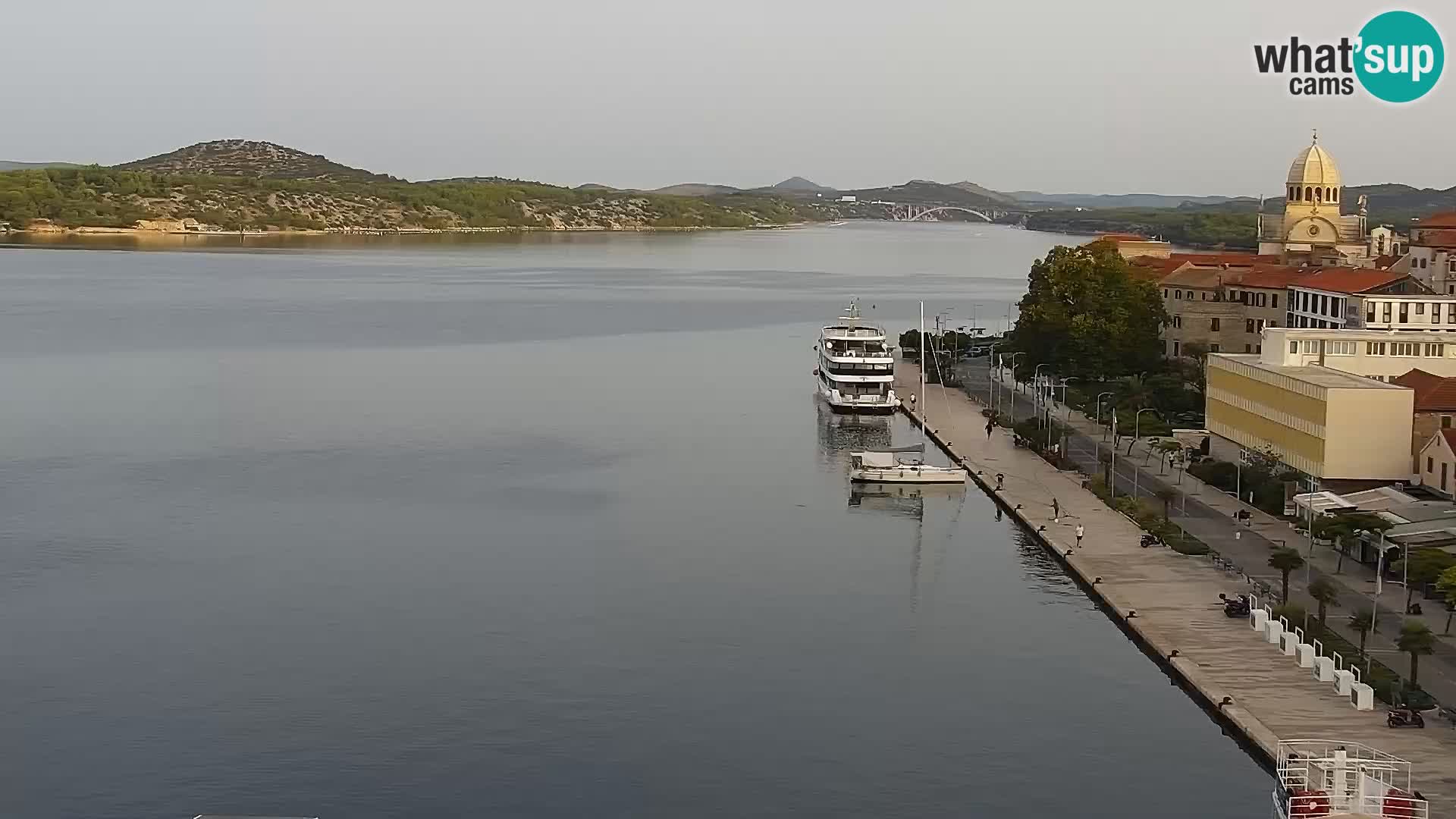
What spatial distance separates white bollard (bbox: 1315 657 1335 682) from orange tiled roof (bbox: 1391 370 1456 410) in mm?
10363

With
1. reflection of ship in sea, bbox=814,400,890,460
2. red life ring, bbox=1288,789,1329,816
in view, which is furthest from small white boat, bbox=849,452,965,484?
red life ring, bbox=1288,789,1329,816

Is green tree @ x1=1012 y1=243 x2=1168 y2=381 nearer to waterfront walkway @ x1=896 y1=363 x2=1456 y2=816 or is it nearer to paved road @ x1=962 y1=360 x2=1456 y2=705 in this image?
paved road @ x1=962 y1=360 x2=1456 y2=705

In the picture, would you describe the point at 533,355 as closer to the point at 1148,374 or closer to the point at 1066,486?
the point at 1148,374

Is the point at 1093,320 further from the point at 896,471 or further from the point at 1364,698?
the point at 1364,698

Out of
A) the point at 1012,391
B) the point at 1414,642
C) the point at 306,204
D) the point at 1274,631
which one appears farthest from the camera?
the point at 306,204

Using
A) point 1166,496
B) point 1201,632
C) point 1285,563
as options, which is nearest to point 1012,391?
point 1166,496

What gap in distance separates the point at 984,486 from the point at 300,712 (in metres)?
14.7

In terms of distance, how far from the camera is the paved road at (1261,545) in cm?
1708

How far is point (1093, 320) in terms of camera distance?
1591 inches

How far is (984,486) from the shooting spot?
94.8 feet

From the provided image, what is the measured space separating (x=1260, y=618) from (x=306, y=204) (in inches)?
5594

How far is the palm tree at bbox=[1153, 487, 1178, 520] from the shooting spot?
24828 mm

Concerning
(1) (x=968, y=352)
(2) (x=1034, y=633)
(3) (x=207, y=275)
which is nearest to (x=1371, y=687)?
(2) (x=1034, y=633)

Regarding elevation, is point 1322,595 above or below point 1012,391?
above
